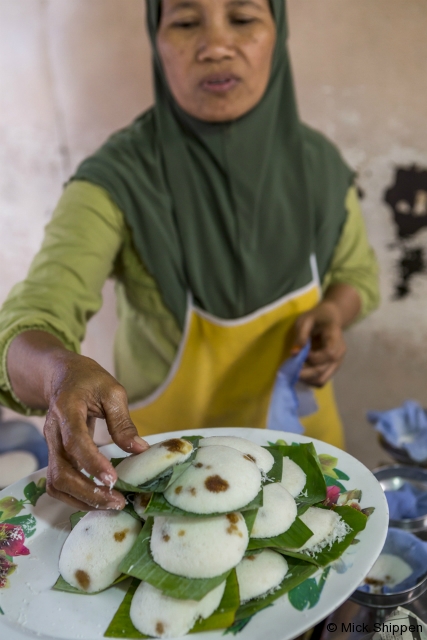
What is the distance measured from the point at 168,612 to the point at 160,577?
45mm

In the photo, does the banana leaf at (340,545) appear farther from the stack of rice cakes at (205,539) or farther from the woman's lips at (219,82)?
the woman's lips at (219,82)

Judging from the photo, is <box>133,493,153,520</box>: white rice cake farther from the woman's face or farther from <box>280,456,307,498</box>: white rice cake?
the woman's face

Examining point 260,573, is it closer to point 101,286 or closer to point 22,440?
point 101,286

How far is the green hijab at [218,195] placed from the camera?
158 centimetres

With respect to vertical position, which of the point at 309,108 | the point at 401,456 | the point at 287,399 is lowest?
the point at 401,456

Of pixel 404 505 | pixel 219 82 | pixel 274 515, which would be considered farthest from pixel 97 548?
pixel 219 82

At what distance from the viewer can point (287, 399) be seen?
1.42 m

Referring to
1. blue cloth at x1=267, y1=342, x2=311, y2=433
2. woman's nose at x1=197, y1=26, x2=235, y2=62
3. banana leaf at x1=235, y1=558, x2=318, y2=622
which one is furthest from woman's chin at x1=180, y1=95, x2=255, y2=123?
banana leaf at x1=235, y1=558, x2=318, y2=622

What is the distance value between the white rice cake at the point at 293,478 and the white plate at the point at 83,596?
0.07m

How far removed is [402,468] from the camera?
4.42 feet

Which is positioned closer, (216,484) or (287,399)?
(216,484)

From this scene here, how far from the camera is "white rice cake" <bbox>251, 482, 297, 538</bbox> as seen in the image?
803 millimetres

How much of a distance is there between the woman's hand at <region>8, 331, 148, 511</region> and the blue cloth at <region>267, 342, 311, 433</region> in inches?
23.3

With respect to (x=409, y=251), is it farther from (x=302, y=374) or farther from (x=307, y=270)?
(x=302, y=374)
